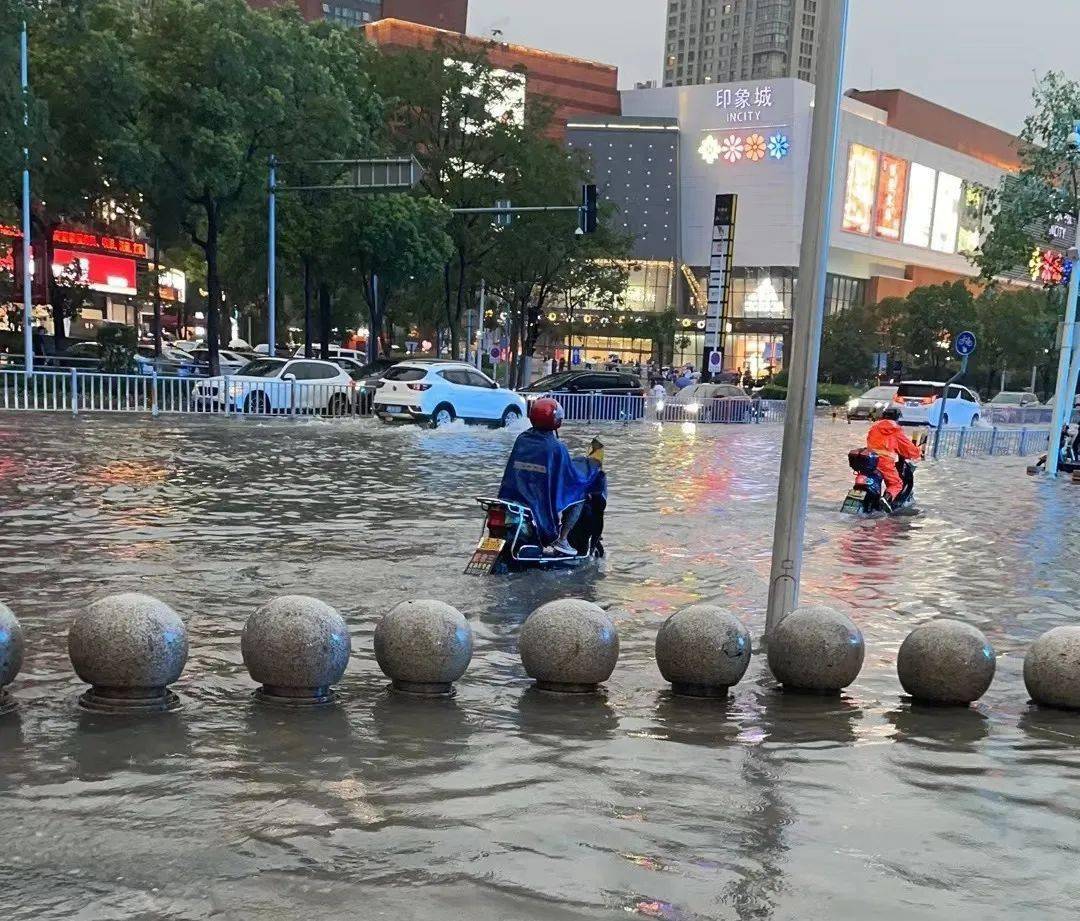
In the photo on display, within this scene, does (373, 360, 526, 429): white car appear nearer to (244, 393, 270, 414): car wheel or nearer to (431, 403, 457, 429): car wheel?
(431, 403, 457, 429): car wheel

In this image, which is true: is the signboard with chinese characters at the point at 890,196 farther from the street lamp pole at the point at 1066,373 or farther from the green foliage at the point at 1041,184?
the street lamp pole at the point at 1066,373

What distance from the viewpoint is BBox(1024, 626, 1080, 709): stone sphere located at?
6.30 m

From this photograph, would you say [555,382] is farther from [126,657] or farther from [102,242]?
[126,657]

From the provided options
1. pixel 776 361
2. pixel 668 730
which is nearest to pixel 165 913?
pixel 668 730

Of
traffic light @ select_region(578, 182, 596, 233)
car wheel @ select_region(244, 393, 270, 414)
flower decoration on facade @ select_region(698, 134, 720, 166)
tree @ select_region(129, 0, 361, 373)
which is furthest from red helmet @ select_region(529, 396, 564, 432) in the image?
flower decoration on facade @ select_region(698, 134, 720, 166)

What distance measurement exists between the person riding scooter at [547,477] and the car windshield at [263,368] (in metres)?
20.8

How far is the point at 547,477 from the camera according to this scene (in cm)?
977

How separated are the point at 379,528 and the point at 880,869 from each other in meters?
8.60

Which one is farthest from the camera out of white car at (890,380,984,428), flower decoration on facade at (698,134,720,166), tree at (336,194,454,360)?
flower decoration on facade at (698,134,720,166)

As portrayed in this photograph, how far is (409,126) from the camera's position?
4188 cm

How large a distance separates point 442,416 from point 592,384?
11094 mm

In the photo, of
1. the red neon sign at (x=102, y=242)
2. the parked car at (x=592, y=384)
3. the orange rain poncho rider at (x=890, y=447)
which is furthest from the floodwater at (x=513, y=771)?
the red neon sign at (x=102, y=242)

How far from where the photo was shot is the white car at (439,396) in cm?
2794

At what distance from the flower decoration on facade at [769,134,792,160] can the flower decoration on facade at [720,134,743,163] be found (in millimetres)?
2734
